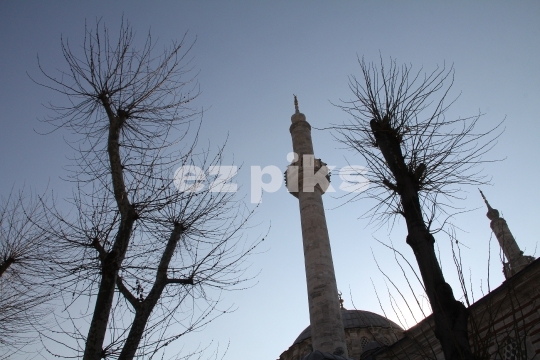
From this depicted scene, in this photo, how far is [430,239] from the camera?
11.9 ft

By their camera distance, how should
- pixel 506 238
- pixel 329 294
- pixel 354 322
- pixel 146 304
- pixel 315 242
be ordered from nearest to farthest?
pixel 146 304, pixel 329 294, pixel 315 242, pixel 354 322, pixel 506 238

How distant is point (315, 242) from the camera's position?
44.9ft

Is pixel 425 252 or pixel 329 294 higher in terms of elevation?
pixel 329 294

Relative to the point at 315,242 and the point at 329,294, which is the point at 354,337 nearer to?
the point at 315,242

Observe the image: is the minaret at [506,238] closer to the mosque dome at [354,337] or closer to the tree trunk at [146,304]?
the mosque dome at [354,337]

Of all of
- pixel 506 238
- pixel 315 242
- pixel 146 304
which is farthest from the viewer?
pixel 506 238

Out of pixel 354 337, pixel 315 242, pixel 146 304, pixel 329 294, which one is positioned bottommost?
pixel 146 304

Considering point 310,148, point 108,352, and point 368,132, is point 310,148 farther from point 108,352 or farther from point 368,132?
point 108,352

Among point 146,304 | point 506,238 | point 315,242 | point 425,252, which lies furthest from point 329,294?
point 506,238

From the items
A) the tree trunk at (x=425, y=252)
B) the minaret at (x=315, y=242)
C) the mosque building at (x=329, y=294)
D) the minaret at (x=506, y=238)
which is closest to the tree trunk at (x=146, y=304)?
the mosque building at (x=329, y=294)

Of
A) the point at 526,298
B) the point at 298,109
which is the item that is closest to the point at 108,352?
the point at 526,298

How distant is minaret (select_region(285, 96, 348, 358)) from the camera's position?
38.2 ft

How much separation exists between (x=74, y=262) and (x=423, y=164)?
395 cm

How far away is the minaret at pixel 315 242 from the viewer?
11.6 m
